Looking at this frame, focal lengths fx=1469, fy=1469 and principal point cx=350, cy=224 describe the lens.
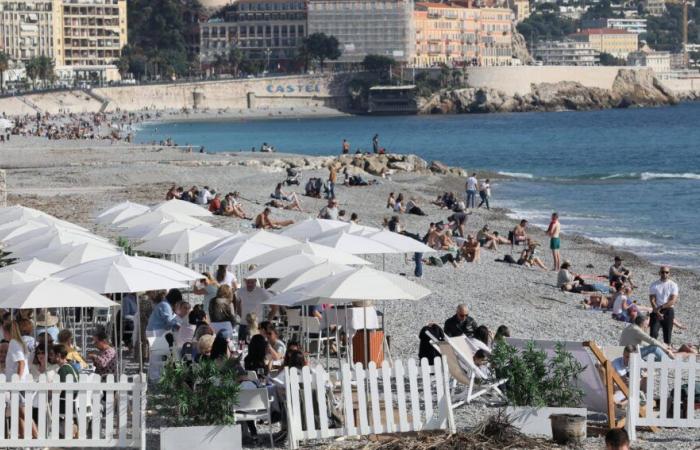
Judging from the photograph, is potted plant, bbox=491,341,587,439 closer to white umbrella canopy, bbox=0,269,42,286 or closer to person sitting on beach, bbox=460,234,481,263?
white umbrella canopy, bbox=0,269,42,286

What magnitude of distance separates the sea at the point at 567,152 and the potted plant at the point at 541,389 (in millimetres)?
17778

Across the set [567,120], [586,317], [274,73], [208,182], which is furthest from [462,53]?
[586,317]

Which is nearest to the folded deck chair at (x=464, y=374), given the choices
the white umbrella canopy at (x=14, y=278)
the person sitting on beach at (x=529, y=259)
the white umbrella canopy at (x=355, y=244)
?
the white umbrella canopy at (x=14, y=278)

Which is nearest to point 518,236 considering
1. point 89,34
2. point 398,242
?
point 398,242

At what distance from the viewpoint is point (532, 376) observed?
33.7 feet

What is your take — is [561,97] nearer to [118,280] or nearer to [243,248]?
[243,248]

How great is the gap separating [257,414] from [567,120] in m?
134

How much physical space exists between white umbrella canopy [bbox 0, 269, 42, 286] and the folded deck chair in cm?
328

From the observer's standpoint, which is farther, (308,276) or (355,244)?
(355,244)

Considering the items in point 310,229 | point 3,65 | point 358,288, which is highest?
point 3,65

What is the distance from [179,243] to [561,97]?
512 feet

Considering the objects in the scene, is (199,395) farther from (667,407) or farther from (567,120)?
(567,120)

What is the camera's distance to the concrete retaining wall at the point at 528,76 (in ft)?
527

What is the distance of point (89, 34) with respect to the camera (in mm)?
166375
